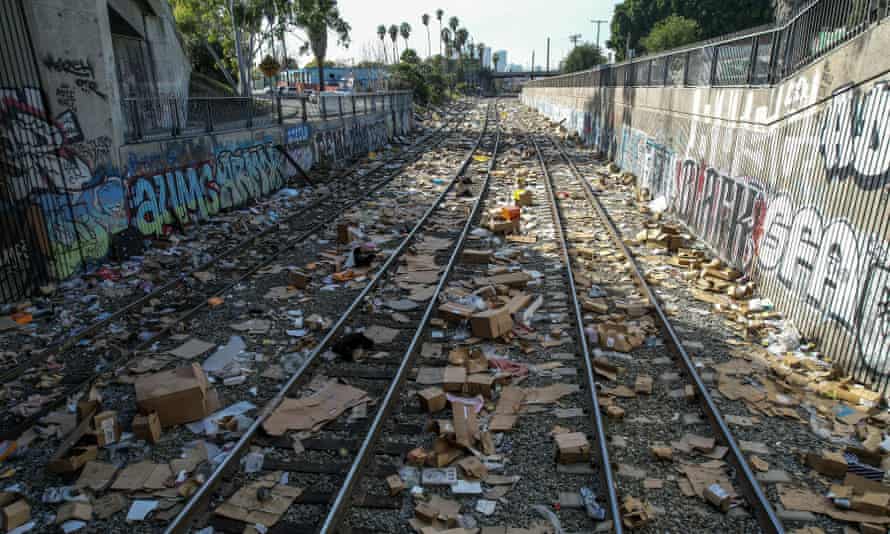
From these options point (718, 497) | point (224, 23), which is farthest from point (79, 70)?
point (224, 23)

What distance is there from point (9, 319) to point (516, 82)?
193m

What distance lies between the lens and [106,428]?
18.4 ft

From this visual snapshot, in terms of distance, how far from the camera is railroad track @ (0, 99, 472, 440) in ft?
22.0

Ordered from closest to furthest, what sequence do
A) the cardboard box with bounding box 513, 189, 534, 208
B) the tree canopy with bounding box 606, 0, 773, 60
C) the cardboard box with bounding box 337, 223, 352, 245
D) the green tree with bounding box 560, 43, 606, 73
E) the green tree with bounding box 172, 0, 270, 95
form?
1. the cardboard box with bounding box 337, 223, 352, 245
2. the cardboard box with bounding box 513, 189, 534, 208
3. the green tree with bounding box 172, 0, 270, 95
4. the tree canopy with bounding box 606, 0, 773, 60
5. the green tree with bounding box 560, 43, 606, 73

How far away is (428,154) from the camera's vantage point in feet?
89.3

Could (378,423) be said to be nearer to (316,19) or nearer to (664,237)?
(664,237)

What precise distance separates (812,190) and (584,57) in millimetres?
96163

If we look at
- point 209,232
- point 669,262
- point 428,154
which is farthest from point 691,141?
point 428,154

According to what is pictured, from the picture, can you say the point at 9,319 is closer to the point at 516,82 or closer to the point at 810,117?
the point at 810,117

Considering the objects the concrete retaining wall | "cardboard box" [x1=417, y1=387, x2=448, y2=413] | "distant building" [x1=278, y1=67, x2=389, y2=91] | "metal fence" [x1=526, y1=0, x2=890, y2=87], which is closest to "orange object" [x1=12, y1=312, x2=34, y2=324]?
"cardboard box" [x1=417, y1=387, x2=448, y2=413]

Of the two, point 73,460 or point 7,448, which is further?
point 7,448

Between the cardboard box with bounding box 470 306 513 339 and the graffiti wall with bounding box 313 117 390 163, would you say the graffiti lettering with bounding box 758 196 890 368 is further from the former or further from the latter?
the graffiti wall with bounding box 313 117 390 163

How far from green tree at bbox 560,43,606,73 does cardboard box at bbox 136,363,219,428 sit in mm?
97363

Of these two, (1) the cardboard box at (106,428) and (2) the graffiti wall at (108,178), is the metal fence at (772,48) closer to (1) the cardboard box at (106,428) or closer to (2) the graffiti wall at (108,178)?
(1) the cardboard box at (106,428)
